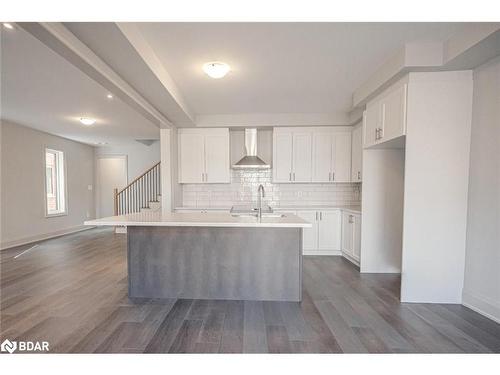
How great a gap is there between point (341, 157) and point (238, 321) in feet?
11.4

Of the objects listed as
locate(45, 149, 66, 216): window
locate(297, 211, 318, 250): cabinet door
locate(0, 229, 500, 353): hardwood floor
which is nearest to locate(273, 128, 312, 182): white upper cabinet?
locate(297, 211, 318, 250): cabinet door

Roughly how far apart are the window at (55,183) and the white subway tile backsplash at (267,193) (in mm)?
3843

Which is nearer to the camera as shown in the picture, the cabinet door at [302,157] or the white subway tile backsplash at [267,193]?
the cabinet door at [302,157]

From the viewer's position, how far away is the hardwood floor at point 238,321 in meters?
1.80

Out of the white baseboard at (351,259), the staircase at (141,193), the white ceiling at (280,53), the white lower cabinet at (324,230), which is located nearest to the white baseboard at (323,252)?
the white lower cabinet at (324,230)

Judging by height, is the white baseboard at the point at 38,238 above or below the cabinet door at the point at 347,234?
below

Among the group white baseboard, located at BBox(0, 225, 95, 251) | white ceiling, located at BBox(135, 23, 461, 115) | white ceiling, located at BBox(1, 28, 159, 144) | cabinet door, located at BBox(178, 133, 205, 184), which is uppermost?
white ceiling, located at BBox(135, 23, 461, 115)

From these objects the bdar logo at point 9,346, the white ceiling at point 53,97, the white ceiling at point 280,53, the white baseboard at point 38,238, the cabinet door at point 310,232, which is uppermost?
the white ceiling at point 280,53

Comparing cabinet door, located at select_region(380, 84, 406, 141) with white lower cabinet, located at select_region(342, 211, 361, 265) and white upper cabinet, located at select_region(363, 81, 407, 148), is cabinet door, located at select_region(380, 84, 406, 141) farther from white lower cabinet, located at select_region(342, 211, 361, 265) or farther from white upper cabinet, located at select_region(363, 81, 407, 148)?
white lower cabinet, located at select_region(342, 211, 361, 265)

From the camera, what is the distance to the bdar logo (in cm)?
176

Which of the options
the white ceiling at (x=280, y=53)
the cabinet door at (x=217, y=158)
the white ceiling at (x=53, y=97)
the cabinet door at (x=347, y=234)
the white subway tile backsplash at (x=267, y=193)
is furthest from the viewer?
the white subway tile backsplash at (x=267, y=193)

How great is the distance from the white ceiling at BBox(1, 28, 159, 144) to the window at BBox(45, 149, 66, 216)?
64cm

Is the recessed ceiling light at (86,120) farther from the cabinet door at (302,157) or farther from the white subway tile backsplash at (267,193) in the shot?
the cabinet door at (302,157)

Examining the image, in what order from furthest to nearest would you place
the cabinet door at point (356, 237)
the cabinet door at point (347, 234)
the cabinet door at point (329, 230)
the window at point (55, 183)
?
the window at point (55, 183) → the cabinet door at point (329, 230) → the cabinet door at point (347, 234) → the cabinet door at point (356, 237)
